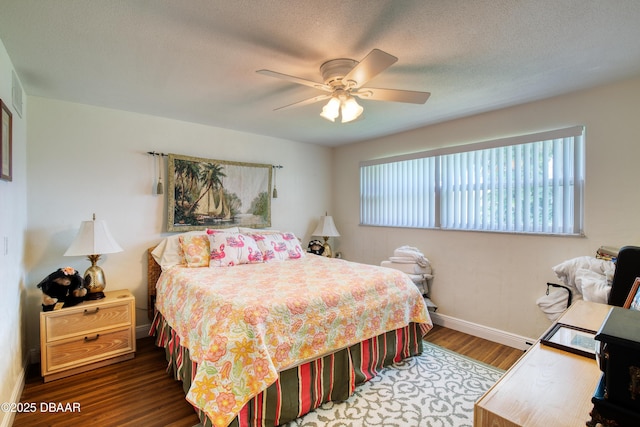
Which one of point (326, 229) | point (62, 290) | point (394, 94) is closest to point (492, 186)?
point (394, 94)

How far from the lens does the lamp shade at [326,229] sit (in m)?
4.41

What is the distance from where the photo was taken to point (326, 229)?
4426 mm

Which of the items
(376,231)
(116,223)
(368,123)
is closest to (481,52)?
(368,123)

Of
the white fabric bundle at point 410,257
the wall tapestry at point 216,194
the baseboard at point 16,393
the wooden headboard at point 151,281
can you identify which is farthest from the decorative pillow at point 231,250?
the white fabric bundle at point 410,257

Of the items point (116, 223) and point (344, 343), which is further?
point (116, 223)

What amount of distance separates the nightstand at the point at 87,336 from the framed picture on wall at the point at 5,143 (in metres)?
1.15

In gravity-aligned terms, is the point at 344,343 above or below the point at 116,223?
below

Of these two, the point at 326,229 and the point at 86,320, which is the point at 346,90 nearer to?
the point at 326,229

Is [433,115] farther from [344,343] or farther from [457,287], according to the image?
[344,343]

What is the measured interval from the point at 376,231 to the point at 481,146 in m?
1.74

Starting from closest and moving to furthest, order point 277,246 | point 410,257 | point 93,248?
point 93,248
point 277,246
point 410,257

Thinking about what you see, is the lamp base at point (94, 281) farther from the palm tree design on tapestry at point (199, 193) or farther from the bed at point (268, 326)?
the palm tree design on tapestry at point (199, 193)

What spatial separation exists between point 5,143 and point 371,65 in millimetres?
2282

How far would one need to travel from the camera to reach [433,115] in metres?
3.21
